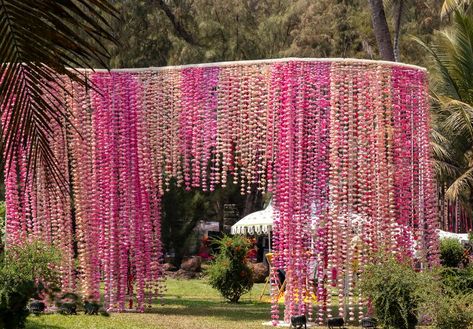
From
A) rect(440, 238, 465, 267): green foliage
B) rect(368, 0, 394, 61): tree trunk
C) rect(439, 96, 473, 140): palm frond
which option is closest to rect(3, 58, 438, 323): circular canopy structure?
rect(440, 238, 465, 267): green foliage

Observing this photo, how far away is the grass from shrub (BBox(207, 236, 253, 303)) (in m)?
0.29

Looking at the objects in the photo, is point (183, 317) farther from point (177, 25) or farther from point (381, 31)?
point (177, 25)

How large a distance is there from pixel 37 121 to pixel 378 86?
911cm

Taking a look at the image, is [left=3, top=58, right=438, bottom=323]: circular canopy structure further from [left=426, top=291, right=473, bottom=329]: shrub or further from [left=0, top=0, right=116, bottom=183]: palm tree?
[left=0, top=0, right=116, bottom=183]: palm tree

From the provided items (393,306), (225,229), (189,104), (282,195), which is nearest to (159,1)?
(225,229)

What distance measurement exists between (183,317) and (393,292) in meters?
3.74

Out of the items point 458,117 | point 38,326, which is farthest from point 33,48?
point 458,117

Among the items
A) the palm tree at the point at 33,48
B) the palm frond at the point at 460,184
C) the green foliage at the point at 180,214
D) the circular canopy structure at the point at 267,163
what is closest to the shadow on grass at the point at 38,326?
the circular canopy structure at the point at 267,163

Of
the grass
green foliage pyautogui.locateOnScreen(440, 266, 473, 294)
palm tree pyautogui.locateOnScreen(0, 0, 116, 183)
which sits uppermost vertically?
palm tree pyautogui.locateOnScreen(0, 0, 116, 183)

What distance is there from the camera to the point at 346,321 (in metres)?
12.4

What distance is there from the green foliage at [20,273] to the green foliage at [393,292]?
11.7ft

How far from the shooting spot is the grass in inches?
458

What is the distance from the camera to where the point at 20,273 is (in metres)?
10.6

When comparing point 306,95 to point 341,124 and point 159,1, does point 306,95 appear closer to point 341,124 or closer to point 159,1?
point 341,124
